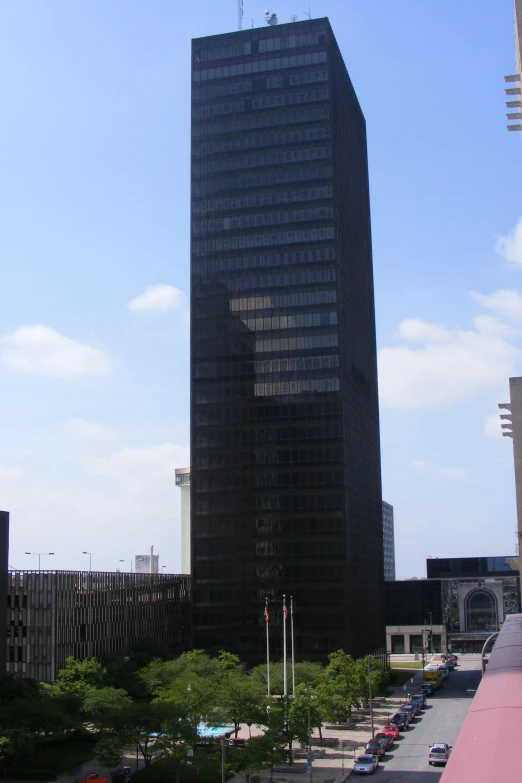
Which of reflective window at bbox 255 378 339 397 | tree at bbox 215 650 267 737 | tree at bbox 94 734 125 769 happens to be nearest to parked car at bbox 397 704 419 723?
tree at bbox 215 650 267 737

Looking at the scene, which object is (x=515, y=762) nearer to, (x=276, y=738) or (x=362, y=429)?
(x=276, y=738)

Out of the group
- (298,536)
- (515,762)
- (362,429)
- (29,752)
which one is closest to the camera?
(515,762)

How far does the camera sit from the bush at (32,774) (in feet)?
257

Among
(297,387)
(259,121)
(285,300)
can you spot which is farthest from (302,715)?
(259,121)

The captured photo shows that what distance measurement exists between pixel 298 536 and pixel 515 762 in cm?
12660

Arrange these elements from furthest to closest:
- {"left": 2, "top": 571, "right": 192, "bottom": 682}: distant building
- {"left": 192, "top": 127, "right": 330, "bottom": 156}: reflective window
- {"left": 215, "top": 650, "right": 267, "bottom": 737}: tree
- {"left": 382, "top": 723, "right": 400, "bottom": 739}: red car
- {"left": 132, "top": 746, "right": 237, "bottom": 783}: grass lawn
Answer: {"left": 192, "top": 127, "right": 330, "bottom": 156}: reflective window → {"left": 2, "top": 571, "right": 192, "bottom": 682}: distant building → {"left": 382, "top": 723, "right": 400, "bottom": 739}: red car → {"left": 215, "top": 650, "right": 267, "bottom": 737}: tree → {"left": 132, "top": 746, "right": 237, "bottom": 783}: grass lawn

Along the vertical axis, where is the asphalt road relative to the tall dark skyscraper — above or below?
below

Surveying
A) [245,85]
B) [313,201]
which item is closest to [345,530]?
[313,201]

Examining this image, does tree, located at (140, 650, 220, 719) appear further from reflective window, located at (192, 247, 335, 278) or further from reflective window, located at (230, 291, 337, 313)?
reflective window, located at (192, 247, 335, 278)

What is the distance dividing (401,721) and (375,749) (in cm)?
1937

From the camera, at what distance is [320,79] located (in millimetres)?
152625

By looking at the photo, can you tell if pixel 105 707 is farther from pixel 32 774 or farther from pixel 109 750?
pixel 109 750

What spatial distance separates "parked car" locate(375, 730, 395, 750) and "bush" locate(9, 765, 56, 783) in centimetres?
3284

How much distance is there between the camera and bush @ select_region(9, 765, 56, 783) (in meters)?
78.3
